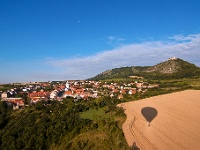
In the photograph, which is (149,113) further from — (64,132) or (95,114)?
(64,132)

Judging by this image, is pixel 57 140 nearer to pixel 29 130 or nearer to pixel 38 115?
pixel 29 130

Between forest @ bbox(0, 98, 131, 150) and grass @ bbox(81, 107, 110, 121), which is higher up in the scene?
grass @ bbox(81, 107, 110, 121)

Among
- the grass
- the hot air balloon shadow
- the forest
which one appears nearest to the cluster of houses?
the grass

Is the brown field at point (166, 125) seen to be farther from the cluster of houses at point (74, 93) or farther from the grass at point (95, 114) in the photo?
the cluster of houses at point (74, 93)

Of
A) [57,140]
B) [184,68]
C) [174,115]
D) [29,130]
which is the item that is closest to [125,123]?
[174,115]

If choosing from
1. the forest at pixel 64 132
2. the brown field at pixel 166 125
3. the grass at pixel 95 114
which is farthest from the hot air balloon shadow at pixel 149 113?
the grass at pixel 95 114

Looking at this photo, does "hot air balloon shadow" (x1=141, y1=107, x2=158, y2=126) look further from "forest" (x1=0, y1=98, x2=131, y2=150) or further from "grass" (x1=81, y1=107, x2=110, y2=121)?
"grass" (x1=81, y1=107, x2=110, y2=121)

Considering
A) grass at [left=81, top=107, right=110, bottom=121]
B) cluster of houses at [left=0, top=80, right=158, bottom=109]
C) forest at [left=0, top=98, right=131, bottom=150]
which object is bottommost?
forest at [left=0, top=98, right=131, bottom=150]
